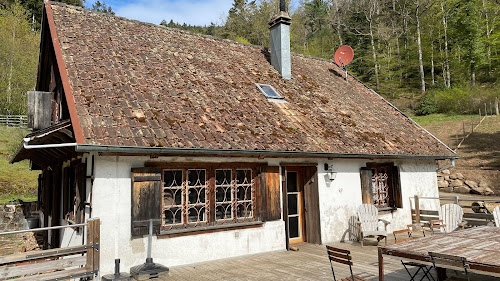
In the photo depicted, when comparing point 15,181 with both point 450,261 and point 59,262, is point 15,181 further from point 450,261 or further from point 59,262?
point 450,261

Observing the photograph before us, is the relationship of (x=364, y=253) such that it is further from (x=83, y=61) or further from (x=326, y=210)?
(x=83, y=61)

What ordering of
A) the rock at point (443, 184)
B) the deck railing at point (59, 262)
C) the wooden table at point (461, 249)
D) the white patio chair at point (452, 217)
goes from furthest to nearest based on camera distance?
1. the rock at point (443, 184)
2. the white patio chair at point (452, 217)
3. the deck railing at point (59, 262)
4. the wooden table at point (461, 249)

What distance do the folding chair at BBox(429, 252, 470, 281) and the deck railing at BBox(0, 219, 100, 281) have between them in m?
4.95

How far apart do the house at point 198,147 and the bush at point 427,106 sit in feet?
74.4

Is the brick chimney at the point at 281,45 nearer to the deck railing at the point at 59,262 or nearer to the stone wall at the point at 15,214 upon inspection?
the deck railing at the point at 59,262

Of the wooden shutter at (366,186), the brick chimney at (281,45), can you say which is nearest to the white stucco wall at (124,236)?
the wooden shutter at (366,186)

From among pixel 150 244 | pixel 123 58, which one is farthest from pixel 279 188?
pixel 123 58

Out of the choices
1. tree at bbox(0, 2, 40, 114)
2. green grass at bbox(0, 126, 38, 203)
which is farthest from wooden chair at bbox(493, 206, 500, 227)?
tree at bbox(0, 2, 40, 114)

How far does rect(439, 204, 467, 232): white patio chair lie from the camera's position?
8.60m

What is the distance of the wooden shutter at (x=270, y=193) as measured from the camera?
796cm

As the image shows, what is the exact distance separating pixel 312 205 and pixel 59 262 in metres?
6.09

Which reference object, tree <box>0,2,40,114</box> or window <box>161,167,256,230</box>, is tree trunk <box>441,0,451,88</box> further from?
tree <box>0,2,40,114</box>

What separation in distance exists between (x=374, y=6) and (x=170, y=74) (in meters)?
33.8

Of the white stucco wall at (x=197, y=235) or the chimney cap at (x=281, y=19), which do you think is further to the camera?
the chimney cap at (x=281, y=19)
